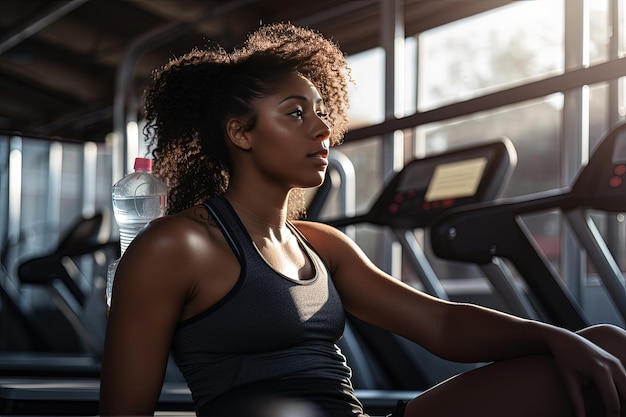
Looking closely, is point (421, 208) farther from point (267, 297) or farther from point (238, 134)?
point (267, 297)

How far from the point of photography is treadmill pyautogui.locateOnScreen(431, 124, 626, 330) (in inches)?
81.4

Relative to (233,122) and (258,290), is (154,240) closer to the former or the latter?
(258,290)

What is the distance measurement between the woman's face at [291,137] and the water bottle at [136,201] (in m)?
0.36

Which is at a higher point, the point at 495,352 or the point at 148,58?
the point at 148,58

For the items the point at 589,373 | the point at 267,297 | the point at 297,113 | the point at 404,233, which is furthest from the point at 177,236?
the point at 404,233

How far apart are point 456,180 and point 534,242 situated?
0.54m

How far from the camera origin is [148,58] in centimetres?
581

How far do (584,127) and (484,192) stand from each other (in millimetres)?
493

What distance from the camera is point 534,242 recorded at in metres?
2.14

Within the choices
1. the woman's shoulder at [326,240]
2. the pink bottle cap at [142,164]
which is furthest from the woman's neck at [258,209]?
the pink bottle cap at [142,164]

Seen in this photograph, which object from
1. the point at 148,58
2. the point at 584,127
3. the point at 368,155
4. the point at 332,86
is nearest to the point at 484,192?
the point at 584,127

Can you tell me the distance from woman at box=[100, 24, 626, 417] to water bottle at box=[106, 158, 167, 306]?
15cm

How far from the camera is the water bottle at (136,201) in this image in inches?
67.9

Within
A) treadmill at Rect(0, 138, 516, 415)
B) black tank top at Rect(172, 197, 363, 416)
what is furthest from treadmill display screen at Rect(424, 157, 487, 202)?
black tank top at Rect(172, 197, 363, 416)
